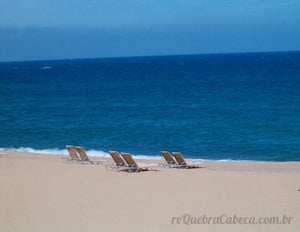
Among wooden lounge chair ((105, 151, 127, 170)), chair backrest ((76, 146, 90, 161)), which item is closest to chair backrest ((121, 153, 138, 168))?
wooden lounge chair ((105, 151, 127, 170))

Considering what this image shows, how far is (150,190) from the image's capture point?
43.0ft

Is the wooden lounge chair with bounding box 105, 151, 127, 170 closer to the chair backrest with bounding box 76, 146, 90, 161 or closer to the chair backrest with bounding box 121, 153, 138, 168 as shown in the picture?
the chair backrest with bounding box 121, 153, 138, 168

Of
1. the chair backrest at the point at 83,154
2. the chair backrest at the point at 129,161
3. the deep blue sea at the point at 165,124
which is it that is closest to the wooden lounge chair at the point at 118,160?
the chair backrest at the point at 129,161

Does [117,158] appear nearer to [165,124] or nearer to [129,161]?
[129,161]

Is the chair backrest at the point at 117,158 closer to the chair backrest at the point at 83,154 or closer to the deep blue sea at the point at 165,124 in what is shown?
the chair backrest at the point at 83,154

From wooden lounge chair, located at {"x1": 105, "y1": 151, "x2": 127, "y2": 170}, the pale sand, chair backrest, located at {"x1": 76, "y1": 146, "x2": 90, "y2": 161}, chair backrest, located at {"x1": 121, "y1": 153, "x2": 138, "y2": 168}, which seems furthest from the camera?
chair backrest, located at {"x1": 76, "y1": 146, "x2": 90, "y2": 161}

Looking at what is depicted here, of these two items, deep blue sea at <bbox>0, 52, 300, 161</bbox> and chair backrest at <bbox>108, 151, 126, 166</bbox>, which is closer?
chair backrest at <bbox>108, 151, 126, 166</bbox>

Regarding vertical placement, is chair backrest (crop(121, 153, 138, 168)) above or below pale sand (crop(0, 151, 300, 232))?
above

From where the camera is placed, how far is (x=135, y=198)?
39.9 ft

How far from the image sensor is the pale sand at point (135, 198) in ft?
32.7

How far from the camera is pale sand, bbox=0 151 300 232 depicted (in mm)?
9977

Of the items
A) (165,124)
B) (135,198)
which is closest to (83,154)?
(135,198)

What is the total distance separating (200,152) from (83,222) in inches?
622

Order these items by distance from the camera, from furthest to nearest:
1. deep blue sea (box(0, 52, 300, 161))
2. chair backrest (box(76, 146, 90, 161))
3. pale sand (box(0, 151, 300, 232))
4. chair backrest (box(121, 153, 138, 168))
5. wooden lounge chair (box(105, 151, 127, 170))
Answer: deep blue sea (box(0, 52, 300, 161)) < chair backrest (box(76, 146, 90, 161)) < wooden lounge chair (box(105, 151, 127, 170)) < chair backrest (box(121, 153, 138, 168)) < pale sand (box(0, 151, 300, 232))
